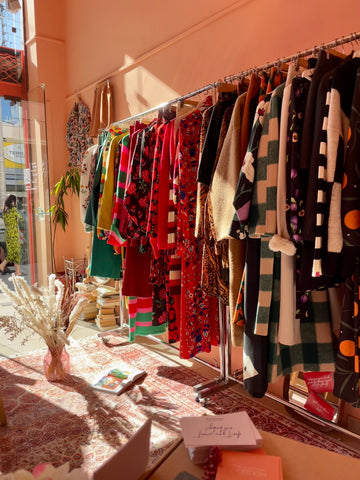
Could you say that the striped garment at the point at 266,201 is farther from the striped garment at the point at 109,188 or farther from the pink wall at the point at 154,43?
the striped garment at the point at 109,188

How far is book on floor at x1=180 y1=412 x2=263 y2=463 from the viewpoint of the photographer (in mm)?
879

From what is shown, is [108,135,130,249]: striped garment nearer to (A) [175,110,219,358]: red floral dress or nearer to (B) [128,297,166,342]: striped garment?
(B) [128,297,166,342]: striped garment

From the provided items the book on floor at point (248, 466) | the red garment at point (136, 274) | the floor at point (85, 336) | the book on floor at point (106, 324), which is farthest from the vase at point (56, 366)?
the book on floor at point (248, 466)

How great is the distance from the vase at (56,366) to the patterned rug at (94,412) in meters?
0.05

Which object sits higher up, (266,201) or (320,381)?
(266,201)

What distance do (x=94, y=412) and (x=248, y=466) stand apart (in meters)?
1.65

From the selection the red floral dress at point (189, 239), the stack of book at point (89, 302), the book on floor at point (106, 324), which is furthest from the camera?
the stack of book at point (89, 302)

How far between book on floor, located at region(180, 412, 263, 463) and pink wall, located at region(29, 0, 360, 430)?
1827 mm

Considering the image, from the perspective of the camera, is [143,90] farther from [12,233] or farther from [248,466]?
[248,466]

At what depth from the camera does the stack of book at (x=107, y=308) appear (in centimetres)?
373

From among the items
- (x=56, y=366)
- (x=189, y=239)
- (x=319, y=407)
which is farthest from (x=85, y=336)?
(x=319, y=407)

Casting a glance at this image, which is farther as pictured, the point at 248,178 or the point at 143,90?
the point at 143,90

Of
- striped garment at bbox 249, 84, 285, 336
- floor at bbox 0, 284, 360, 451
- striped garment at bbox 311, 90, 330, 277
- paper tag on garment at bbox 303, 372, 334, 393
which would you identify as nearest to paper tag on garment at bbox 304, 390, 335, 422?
paper tag on garment at bbox 303, 372, 334, 393

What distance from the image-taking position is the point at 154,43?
10.6 ft
